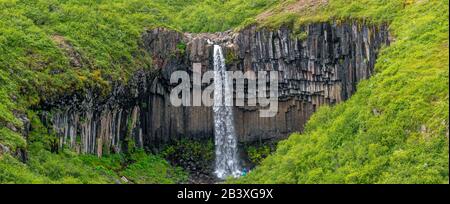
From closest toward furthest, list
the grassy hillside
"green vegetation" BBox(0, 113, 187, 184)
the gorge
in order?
the grassy hillside, "green vegetation" BBox(0, 113, 187, 184), the gorge

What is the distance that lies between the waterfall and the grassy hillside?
21.0ft

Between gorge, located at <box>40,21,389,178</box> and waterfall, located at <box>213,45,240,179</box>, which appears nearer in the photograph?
gorge, located at <box>40,21,389,178</box>

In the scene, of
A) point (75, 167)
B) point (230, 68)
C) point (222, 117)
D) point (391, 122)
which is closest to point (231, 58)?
point (230, 68)

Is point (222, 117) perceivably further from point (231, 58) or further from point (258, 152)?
point (231, 58)

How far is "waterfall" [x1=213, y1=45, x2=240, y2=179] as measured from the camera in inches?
1569

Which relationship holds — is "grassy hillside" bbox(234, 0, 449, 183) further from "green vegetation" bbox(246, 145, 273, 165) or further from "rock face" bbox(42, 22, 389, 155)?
"green vegetation" bbox(246, 145, 273, 165)

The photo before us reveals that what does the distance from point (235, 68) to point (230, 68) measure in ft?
1.05

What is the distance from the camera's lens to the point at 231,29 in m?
42.6

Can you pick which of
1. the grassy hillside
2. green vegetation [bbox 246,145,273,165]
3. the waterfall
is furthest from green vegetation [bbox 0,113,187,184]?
the grassy hillside

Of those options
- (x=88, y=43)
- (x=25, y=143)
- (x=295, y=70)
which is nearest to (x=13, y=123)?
(x=25, y=143)

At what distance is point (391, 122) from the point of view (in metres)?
25.1

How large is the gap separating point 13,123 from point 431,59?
17.0 metres

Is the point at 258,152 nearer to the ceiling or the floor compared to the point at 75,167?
nearer to the floor

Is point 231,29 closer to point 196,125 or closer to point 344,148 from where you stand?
point 196,125
